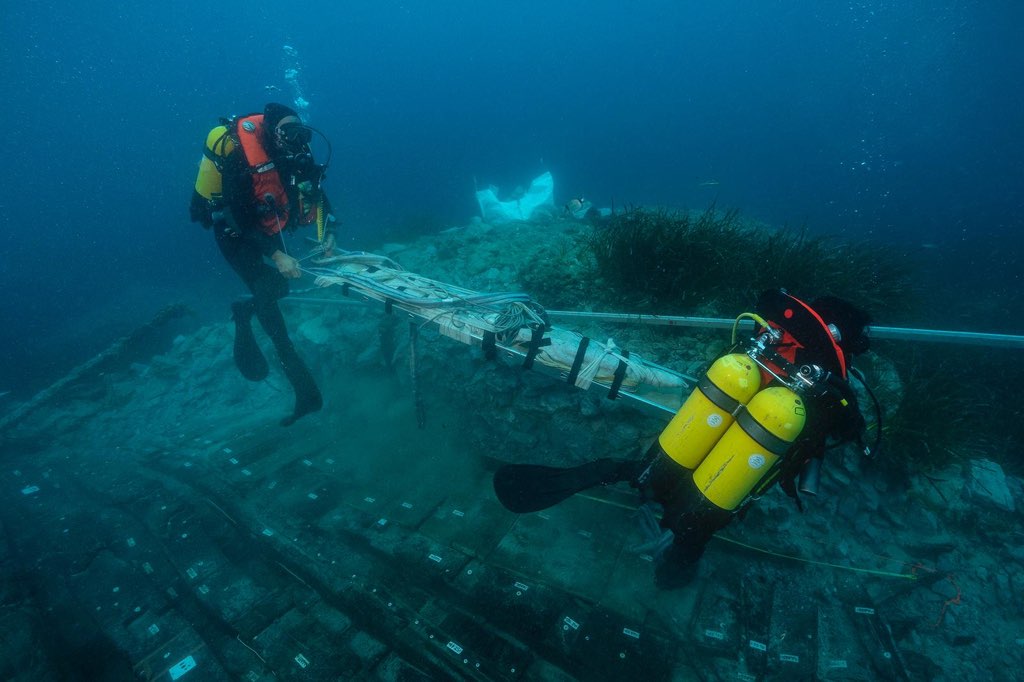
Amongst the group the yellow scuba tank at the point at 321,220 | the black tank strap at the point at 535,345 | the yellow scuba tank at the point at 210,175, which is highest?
the yellow scuba tank at the point at 210,175

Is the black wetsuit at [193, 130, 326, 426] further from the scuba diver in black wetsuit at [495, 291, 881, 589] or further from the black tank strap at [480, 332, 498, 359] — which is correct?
the scuba diver in black wetsuit at [495, 291, 881, 589]

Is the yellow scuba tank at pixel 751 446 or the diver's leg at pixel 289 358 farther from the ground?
the yellow scuba tank at pixel 751 446

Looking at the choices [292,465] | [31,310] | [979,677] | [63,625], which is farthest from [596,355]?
[31,310]

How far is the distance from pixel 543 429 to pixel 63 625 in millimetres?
5339

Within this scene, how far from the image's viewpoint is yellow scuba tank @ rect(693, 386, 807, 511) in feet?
7.52

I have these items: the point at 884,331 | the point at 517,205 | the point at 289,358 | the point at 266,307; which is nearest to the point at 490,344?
the point at 289,358

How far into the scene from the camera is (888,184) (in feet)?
108

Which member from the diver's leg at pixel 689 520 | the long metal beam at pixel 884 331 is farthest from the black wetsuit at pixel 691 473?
the long metal beam at pixel 884 331

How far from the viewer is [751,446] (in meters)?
2.42

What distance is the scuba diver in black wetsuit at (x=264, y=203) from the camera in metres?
4.89

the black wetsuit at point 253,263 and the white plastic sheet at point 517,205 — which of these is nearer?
the black wetsuit at point 253,263

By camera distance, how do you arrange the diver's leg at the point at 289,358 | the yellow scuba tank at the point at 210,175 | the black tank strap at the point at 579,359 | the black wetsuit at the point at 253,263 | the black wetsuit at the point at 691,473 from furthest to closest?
the diver's leg at the point at 289,358 < the yellow scuba tank at the point at 210,175 < the black wetsuit at the point at 253,263 < the black tank strap at the point at 579,359 < the black wetsuit at the point at 691,473

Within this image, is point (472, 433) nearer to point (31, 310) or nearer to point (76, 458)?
point (76, 458)

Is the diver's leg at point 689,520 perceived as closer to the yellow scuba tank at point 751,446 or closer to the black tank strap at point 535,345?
the yellow scuba tank at point 751,446
